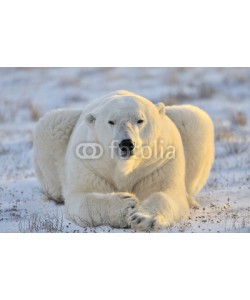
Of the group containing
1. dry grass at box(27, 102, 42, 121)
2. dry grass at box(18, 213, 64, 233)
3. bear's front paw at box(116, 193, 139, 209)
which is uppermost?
dry grass at box(27, 102, 42, 121)

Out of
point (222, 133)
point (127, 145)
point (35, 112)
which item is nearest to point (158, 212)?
point (127, 145)

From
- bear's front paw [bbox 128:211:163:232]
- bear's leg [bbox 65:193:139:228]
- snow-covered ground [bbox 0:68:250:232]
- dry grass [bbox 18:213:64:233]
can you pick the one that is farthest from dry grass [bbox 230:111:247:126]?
bear's front paw [bbox 128:211:163:232]

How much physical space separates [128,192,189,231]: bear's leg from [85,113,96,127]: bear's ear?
31.5 inches

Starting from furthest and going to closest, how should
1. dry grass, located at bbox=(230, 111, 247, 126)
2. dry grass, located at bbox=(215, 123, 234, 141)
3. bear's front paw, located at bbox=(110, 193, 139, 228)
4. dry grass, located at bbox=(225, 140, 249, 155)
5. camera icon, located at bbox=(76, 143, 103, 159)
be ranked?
dry grass, located at bbox=(230, 111, 247, 126)
dry grass, located at bbox=(215, 123, 234, 141)
dry grass, located at bbox=(225, 140, 249, 155)
camera icon, located at bbox=(76, 143, 103, 159)
bear's front paw, located at bbox=(110, 193, 139, 228)

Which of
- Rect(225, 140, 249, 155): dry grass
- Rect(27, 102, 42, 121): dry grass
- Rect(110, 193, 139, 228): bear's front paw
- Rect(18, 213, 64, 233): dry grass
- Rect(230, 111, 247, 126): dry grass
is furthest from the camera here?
Rect(27, 102, 42, 121): dry grass

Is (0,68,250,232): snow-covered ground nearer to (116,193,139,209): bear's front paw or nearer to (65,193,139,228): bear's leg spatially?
(65,193,139,228): bear's leg

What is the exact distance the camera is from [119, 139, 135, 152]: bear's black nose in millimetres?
5117

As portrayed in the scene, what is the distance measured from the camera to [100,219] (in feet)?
17.8

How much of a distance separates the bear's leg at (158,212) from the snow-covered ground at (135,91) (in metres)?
0.09

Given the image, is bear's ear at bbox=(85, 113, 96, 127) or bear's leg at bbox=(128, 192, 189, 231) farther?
bear's ear at bbox=(85, 113, 96, 127)

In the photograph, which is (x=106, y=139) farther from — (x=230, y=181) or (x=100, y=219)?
(x=230, y=181)

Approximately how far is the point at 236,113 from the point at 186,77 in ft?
13.6

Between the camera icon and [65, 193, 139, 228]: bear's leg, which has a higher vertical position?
the camera icon

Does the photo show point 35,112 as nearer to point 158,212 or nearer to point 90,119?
point 90,119
